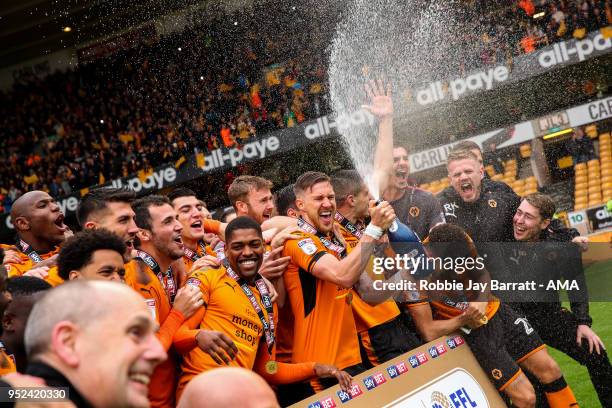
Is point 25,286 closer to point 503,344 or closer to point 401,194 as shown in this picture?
point 503,344

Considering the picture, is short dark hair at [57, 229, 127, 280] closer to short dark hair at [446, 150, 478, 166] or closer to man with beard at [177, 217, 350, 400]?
man with beard at [177, 217, 350, 400]

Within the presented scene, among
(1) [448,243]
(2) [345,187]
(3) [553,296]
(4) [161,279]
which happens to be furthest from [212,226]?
(3) [553,296]

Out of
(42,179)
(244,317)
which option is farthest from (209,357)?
(42,179)

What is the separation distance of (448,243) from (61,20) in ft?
60.2

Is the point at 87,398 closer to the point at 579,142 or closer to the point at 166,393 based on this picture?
the point at 166,393

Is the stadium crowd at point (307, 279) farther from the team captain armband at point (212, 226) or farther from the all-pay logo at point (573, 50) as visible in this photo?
the all-pay logo at point (573, 50)

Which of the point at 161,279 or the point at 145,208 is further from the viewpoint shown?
the point at 145,208

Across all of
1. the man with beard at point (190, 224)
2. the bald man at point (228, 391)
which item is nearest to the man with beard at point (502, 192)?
the man with beard at point (190, 224)

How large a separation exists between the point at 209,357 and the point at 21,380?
2.23 m

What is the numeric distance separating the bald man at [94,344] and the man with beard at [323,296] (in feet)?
8.69

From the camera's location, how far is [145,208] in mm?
4750

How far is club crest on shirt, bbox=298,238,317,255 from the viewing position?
4699 millimetres

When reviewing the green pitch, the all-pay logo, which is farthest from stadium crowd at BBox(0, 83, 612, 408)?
the all-pay logo

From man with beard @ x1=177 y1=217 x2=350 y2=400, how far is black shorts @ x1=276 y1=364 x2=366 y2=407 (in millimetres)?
84
